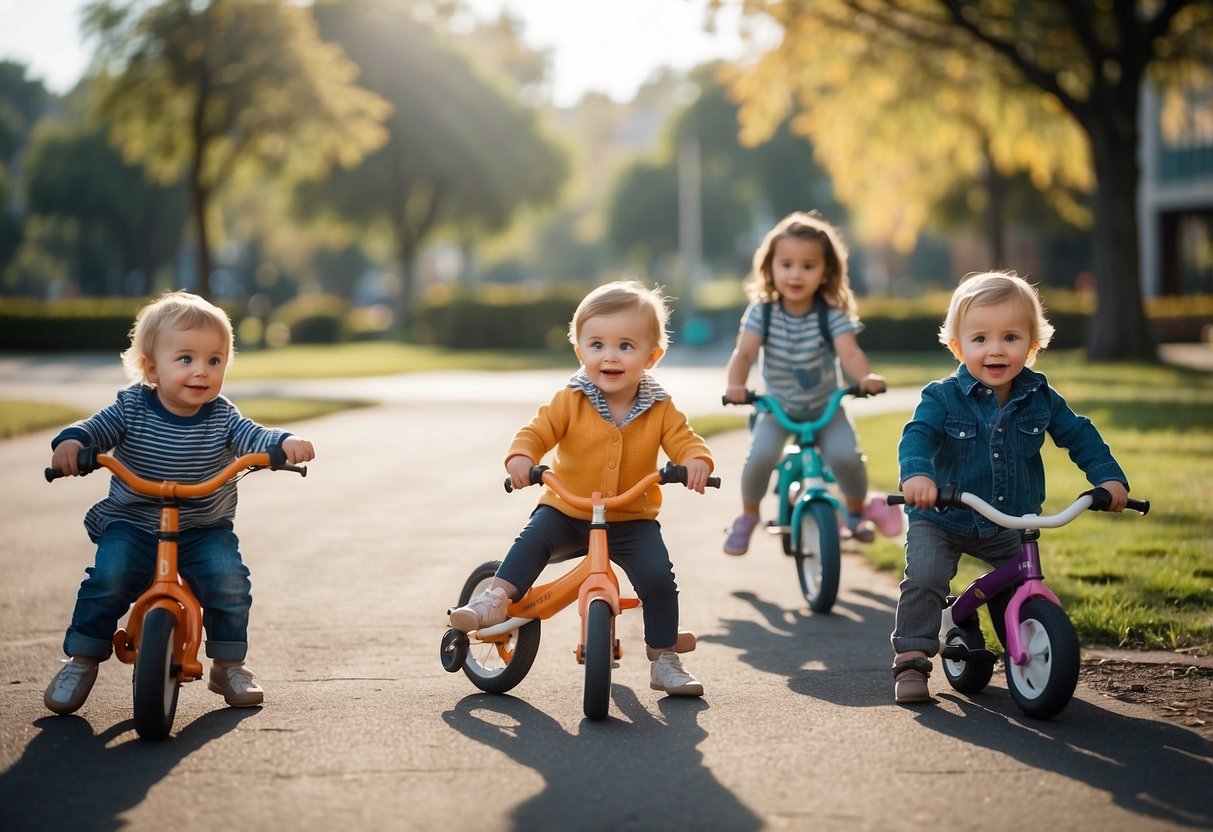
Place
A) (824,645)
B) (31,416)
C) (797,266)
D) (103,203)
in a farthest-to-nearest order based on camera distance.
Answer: (103,203)
(31,416)
(797,266)
(824,645)

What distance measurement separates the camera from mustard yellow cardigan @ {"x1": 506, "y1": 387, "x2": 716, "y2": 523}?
4.95 metres

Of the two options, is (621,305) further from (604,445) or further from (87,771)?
(87,771)

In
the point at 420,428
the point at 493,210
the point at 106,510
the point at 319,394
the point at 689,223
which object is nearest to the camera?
the point at 106,510

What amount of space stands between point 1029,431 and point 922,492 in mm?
549

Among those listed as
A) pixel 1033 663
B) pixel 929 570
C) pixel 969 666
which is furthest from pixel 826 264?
pixel 1033 663

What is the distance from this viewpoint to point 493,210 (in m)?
52.3

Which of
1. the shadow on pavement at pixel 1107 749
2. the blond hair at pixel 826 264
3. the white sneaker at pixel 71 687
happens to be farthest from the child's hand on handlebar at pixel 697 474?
the blond hair at pixel 826 264

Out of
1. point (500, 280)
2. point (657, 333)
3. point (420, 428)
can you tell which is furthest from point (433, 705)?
point (500, 280)

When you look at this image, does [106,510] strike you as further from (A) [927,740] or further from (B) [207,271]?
(B) [207,271]

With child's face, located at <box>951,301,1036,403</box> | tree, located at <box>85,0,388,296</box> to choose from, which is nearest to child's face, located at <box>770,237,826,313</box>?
child's face, located at <box>951,301,1036,403</box>

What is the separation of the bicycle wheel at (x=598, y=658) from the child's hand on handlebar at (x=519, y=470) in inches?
17.8

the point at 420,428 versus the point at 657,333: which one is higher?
the point at 657,333

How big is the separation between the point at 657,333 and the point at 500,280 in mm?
116809

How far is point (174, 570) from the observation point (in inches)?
183
